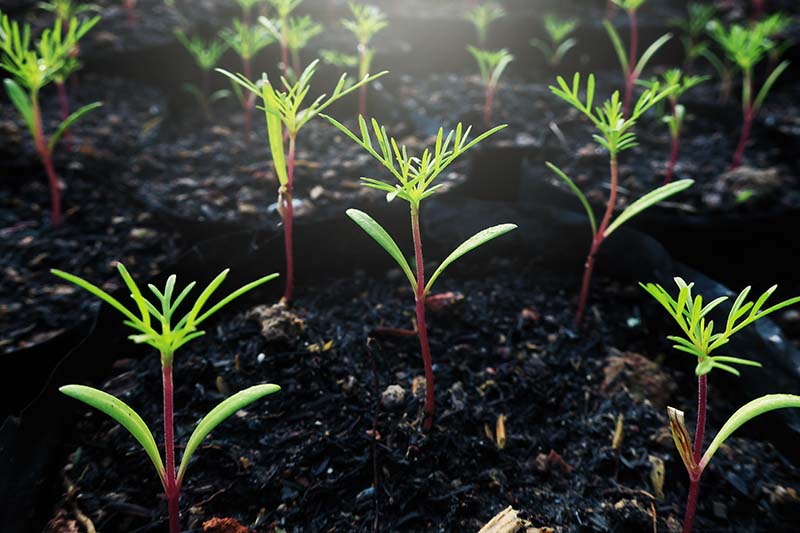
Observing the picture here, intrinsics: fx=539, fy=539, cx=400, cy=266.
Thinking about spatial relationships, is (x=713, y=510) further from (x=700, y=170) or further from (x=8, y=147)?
(x=8, y=147)

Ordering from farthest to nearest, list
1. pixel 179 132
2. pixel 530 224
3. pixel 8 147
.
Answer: pixel 179 132
pixel 8 147
pixel 530 224

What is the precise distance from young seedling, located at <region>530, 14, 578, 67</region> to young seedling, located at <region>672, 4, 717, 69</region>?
65 cm

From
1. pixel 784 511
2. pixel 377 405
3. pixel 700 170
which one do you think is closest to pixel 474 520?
pixel 377 405

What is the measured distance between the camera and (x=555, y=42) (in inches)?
135

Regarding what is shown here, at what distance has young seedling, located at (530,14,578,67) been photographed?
3.12 metres

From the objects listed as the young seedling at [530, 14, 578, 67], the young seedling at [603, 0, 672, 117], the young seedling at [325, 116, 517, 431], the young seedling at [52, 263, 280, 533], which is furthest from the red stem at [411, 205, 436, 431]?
the young seedling at [530, 14, 578, 67]

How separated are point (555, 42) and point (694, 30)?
79 centimetres

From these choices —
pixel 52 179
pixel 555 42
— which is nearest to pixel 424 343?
pixel 52 179

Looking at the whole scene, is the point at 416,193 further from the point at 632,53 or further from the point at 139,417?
the point at 632,53

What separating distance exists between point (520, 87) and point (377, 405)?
2329 millimetres

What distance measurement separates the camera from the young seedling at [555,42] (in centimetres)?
312

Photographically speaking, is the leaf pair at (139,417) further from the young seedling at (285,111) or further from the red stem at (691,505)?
the red stem at (691,505)

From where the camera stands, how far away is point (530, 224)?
6.28 ft

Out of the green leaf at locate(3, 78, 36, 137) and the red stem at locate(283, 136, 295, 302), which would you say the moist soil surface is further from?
the green leaf at locate(3, 78, 36, 137)
